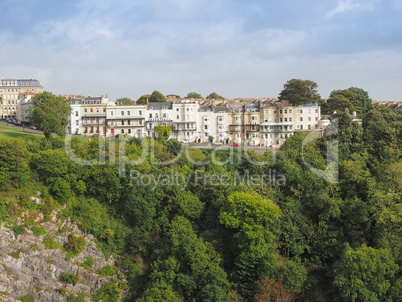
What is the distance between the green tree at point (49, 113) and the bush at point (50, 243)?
13494 millimetres

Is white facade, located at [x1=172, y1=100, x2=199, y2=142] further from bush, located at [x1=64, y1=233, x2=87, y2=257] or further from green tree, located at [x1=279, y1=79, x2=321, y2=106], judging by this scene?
bush, located at [x1=64, y1=233, x2=87, y2=257]

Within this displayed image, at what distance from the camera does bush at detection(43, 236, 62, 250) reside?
27391mm

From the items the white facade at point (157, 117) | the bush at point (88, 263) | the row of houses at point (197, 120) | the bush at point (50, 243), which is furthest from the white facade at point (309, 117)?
the bush at point (50, 243)

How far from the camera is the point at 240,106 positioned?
2200 inches

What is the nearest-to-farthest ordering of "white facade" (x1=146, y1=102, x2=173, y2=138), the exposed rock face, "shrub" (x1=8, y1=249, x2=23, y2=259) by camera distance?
the exposed rock face < "shrub" (x1=8, y1=249, x2=23, y2=259) < "white facade" (x1=146, y1=102, x2=173, y2=138)

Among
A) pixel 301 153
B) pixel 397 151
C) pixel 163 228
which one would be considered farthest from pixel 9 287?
pixel 397 151

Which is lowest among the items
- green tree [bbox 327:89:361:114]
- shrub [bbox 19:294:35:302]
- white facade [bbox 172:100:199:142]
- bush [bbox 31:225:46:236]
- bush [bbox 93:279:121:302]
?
bush [bbox 93:279:121:302]

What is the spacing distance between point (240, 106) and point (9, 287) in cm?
3739

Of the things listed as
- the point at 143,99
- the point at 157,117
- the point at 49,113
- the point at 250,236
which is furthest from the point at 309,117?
the point at 250,236

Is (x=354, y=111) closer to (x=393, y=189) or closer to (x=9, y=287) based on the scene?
(x=393, y=189)

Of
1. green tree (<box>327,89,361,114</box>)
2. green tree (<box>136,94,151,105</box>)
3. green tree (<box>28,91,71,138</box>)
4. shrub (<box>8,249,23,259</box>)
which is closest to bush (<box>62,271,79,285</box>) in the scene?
shrub (<box>8,249,23,259</box>)

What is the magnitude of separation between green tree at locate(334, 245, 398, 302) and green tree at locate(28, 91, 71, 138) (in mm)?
26292

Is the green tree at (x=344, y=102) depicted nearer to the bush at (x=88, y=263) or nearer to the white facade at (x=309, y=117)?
the white facade at (x=309, y=117)

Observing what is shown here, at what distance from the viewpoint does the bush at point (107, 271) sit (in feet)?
90.5
